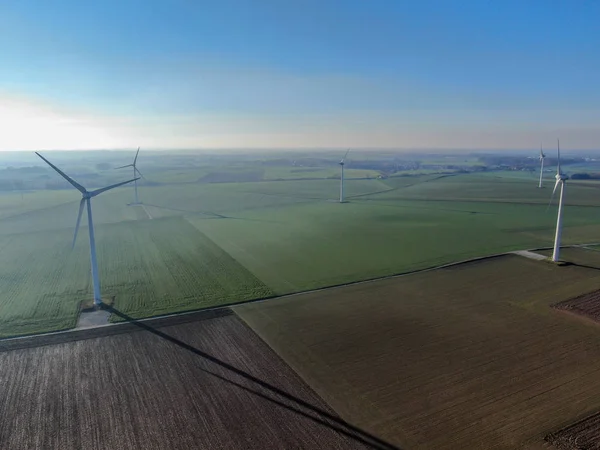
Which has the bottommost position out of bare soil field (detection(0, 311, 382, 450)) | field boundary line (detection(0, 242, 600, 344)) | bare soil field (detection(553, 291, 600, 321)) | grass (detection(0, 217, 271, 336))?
bare soil field (detection(0, 311, 382, 450))

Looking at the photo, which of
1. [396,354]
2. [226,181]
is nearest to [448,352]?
[396,354]

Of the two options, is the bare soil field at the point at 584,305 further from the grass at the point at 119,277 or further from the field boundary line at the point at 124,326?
the grass at the point at 119,277

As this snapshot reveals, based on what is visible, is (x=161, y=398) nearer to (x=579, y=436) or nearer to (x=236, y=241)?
(x=579, y=436)

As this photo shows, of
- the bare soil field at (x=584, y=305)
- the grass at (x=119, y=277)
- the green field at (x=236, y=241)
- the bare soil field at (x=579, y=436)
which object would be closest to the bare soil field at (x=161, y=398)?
the grass at (x=119, y=277)

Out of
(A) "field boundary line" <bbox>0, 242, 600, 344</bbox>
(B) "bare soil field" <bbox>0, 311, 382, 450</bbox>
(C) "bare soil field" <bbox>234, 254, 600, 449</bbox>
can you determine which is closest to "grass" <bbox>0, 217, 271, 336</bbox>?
(A) "field boundary line" <bbox>0, 242, 600, 344</bbox>

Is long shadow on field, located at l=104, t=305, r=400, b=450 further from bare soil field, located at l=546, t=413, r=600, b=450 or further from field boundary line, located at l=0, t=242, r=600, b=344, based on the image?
bare soil field, located at l=546, t=413, r=600, b=450
